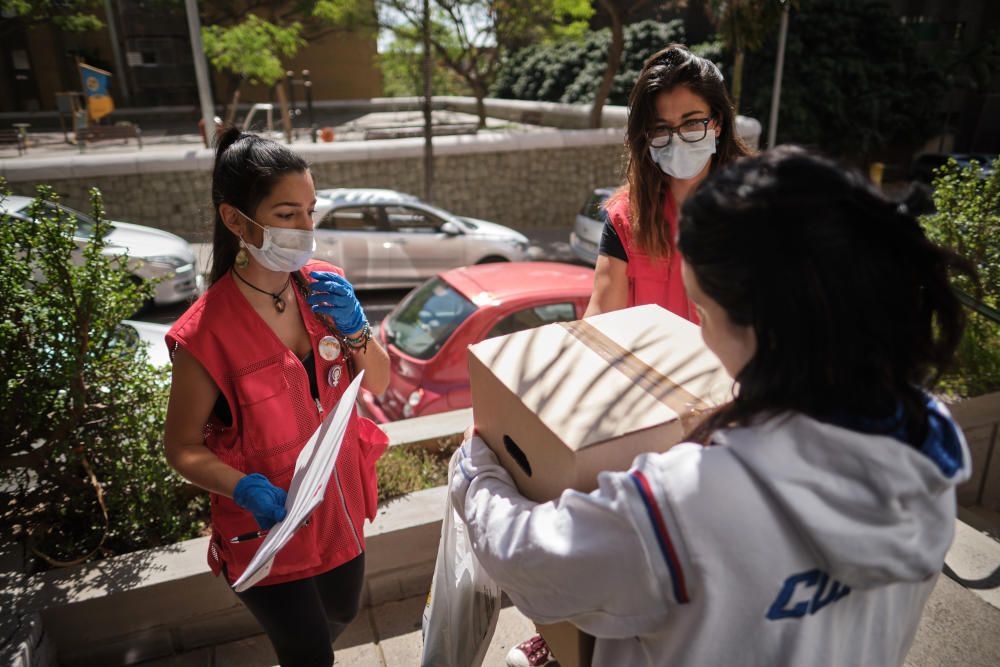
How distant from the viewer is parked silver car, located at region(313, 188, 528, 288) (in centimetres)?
908

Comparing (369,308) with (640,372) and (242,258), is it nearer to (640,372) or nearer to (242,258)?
(242,258)

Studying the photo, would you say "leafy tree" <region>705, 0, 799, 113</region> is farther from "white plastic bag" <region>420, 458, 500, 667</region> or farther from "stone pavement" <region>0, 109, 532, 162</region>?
"white plastic bag" <region>420, 458, 500, 667</region>

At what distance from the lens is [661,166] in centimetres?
242

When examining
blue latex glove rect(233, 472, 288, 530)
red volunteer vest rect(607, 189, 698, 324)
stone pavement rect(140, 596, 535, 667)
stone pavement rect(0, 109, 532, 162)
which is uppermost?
red volunteer vest rect(607, 189, 698, 324)

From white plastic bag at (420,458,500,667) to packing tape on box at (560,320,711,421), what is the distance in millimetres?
526

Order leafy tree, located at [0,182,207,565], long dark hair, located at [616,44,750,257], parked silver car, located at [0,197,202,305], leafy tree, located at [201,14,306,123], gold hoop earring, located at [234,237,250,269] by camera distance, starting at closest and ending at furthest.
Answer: gold hoop earring, located at [234,237,250,269]
long dark hair, located at [616,44,750,257]
leafy tree, located at [0,182,207,565]
parked silver car, located at [0,197,202,305]
leafy tree, located at [201,14,306,123]

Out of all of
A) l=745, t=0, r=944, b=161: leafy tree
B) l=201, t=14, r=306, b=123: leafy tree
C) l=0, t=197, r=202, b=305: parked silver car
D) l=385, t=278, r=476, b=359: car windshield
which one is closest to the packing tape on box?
l=385, t=278, r=476, b=359: car windshield

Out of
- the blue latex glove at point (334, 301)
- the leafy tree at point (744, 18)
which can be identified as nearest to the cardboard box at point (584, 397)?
the blue latex glove at point (334, 301)

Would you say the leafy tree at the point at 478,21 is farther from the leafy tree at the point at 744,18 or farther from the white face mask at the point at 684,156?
the white face mask at the point at 684,156

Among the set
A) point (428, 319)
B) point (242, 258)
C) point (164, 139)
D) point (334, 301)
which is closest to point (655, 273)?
point (334, 301)

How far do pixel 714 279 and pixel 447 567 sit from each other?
1.20 m

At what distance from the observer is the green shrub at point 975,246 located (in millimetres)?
4121

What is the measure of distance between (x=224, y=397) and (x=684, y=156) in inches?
66.5

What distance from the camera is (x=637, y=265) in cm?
244
